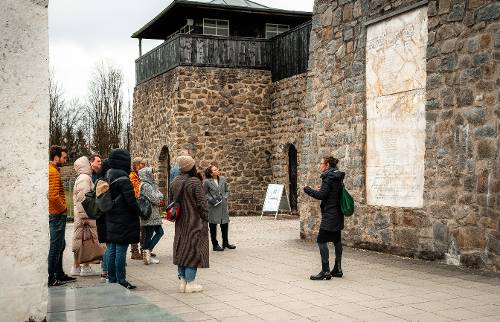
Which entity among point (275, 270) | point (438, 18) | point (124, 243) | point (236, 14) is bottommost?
point (275, 270)

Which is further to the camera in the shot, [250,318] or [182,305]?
[182,305]

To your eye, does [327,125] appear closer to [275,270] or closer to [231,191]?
[275,270]

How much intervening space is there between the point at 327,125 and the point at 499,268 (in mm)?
5064

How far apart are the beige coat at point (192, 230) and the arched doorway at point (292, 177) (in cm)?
1328

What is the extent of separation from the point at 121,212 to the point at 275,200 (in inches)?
473

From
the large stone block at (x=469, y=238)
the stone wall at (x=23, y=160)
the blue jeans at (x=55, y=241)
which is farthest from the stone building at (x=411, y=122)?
the stone wall at (x=23, y=160)

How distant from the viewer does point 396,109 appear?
1052cm

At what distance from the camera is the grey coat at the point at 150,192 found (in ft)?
31.2

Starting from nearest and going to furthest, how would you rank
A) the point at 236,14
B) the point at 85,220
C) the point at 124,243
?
1. the point at 124,243
2. the point at 85,220
3. the point at 236,14

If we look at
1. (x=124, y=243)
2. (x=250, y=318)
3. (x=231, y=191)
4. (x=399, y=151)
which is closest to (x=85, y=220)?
(x=124, y=243)

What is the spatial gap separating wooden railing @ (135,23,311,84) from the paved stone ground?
432 inches

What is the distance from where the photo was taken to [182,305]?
22.1ft

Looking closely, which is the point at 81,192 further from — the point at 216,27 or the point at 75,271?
the point at 216,27

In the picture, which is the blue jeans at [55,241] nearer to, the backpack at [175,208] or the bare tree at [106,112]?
the backpack at [175,208]
